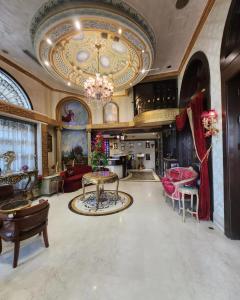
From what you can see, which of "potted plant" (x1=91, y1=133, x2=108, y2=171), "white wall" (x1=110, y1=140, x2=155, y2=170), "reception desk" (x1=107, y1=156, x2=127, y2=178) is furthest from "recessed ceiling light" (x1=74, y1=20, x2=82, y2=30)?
"white wall" (x1=110, y1=140, x2=155, y2=170)

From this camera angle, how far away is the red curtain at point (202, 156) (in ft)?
10.7

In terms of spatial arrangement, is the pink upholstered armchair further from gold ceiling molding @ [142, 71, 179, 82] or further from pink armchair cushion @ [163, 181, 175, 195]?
gold ceiling molding @ [142, 71, 179, 82]

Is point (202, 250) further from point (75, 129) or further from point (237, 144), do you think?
point (75, 129)

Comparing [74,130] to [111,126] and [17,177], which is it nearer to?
[111,126]

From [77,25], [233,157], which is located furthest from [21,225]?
[77,25]

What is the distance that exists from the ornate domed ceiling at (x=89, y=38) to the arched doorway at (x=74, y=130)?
3.13 m

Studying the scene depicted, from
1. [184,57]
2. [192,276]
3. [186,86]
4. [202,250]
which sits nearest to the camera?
[192,276]

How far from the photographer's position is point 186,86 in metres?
5.86

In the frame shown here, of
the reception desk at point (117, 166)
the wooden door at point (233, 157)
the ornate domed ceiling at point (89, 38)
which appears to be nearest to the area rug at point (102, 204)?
the wooden door at point (233, 157)

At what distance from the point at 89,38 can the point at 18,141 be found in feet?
14.9

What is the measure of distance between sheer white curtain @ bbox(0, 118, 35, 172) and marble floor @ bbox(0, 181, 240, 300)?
139 inches

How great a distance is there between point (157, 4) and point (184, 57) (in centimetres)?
273

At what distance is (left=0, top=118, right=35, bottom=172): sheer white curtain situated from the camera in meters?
4.88

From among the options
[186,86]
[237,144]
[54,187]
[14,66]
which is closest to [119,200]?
[54,187]
